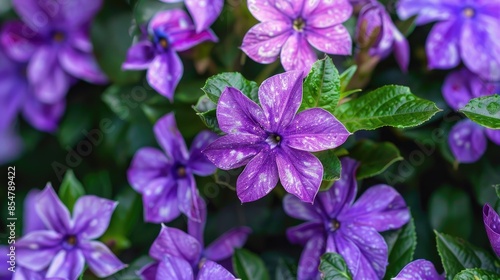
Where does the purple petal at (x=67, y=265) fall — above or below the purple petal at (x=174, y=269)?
below

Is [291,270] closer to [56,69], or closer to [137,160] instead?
[137,160]

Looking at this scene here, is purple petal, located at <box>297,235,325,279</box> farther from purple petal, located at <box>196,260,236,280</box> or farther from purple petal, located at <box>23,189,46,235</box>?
purple petal, located at <box>23,189,46,235</box>

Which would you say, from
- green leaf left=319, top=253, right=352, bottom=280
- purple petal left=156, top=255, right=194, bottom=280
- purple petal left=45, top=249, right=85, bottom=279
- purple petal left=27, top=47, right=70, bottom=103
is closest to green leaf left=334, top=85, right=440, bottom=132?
green leaf left=319, top=253, right=352, bottom=280

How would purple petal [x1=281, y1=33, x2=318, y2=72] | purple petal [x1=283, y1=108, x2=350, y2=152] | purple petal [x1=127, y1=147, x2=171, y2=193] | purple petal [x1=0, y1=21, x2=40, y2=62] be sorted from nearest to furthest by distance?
purple petal [x1=283, y1=108, x2=350, y2=152] → purple petal [x1=281, y1=33, x2=318, y2=72] → purple petal [x1=127, y1=147, x2=171, y2=193] → purple petal [x1=0, y1=21, x2=40, y2=62]

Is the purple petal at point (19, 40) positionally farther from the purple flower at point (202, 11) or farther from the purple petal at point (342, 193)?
the purple petal at point (342, 193)

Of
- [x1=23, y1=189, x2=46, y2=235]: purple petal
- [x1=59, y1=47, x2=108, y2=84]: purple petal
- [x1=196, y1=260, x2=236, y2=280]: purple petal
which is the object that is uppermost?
[x1=59, y1=47, x2=108, y2=84]: purple petal

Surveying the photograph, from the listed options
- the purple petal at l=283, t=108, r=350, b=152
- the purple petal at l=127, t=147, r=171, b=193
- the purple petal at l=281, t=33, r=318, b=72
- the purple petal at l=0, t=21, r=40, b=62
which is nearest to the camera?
the purple petal at l=283, t=108, r=350, b=152

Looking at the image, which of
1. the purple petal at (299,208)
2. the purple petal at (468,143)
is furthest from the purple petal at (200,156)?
the purple petal at (468,143)
